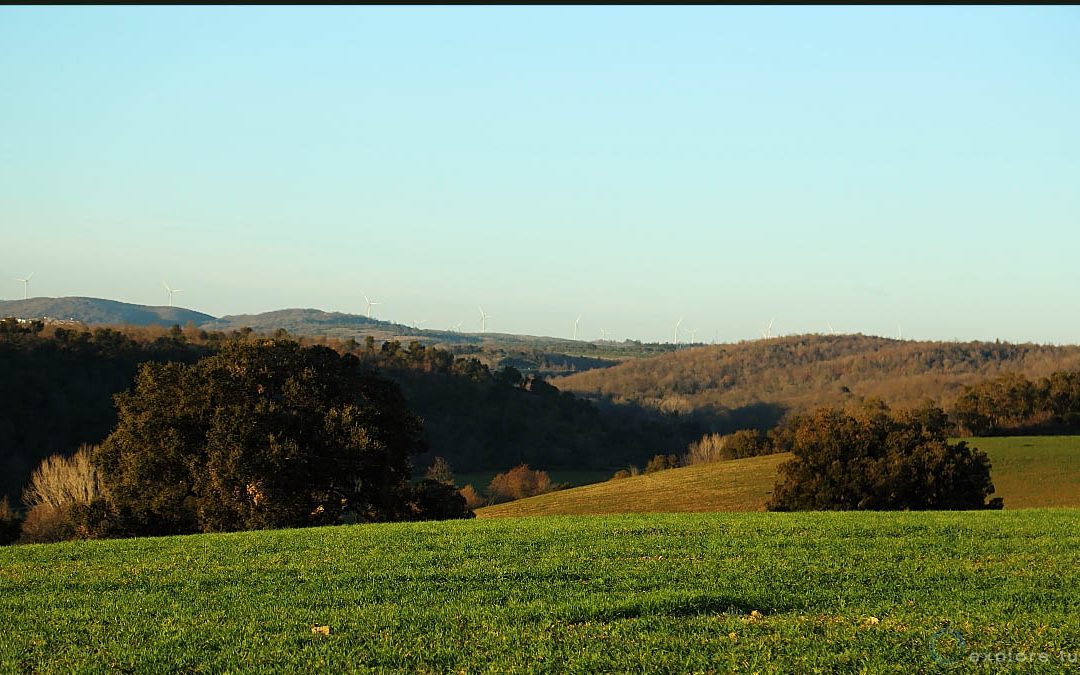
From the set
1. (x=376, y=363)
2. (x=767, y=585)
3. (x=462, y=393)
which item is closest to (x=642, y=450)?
(x=462, y=393)

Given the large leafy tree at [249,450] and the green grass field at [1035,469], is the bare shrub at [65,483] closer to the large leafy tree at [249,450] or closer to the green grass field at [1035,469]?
the large leafy tree at [249,450]

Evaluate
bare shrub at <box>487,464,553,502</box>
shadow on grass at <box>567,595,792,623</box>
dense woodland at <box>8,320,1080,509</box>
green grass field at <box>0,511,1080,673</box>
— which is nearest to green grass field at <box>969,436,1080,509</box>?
dense woodland at <box>8,320,1080,509</box>

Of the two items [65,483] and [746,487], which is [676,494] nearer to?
[746,487]

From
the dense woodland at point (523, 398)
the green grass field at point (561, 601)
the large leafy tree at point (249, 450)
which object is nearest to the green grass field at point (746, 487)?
the dense woodland at point (523, 398)

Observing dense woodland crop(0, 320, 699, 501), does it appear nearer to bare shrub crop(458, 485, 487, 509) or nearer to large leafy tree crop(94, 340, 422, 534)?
bare shrub crop(458, 485, 487, 509)

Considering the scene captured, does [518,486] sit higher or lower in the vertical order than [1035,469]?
lower

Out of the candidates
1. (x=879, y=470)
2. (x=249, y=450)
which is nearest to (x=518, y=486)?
(x=879, y=470)

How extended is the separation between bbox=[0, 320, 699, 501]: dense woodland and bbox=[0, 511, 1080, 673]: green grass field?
6960 cm

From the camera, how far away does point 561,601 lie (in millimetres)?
12812

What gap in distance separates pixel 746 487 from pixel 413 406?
71.0 meters

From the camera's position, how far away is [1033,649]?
1019 cm

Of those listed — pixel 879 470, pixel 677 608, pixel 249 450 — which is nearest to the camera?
pixel 677 608

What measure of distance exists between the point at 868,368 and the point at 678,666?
199 meters

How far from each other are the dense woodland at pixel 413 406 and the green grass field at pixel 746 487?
94.8 feet
